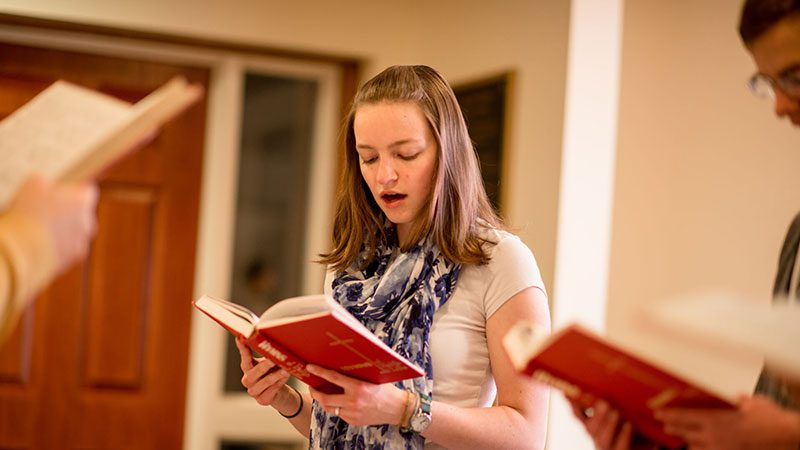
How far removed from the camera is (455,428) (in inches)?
58.1

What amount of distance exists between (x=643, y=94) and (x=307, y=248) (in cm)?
150

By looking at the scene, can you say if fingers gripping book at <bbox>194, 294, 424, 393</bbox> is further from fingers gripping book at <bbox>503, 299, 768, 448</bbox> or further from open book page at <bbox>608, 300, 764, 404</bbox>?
open book page at <bbox>608, 300, 764, 404</bbox>

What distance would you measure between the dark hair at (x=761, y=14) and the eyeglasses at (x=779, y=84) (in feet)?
0.17

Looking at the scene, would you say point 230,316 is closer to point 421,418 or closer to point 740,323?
point 421,418

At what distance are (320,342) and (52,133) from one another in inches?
18.7

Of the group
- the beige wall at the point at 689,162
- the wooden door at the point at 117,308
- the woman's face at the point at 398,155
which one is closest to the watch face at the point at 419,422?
the woman's face at the point at 398,155

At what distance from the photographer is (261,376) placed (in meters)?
1.60

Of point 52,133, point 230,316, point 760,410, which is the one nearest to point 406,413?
point 230,316

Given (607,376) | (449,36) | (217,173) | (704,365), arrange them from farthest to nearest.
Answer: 1. (217,173)
2. (449,36)
3. (704,365)
4. (607,376)

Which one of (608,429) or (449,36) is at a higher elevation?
(449,36)

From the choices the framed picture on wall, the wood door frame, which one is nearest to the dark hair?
the framed picture on wall

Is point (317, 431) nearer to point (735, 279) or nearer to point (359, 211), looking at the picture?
point (359, 211)

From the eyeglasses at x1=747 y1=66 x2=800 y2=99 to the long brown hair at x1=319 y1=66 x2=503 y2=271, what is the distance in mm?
553

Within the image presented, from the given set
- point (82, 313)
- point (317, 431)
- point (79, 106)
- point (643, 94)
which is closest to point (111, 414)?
point (82, 313)
